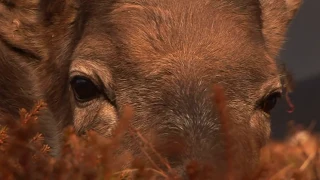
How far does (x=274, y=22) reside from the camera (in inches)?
270

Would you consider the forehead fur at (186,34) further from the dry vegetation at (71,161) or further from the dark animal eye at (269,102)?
the dry vegetation at (71,161)

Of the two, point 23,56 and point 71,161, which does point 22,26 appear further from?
point 71,161

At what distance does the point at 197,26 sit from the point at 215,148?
1212mm

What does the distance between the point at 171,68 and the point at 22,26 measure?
181cm

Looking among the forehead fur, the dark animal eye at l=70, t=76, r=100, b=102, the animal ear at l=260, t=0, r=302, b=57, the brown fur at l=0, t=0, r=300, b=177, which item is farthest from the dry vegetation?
the animal ear at l=260, t=0, r=302, b=57

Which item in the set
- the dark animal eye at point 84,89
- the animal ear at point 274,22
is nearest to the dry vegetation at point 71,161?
the dark animal eye at point 84,89

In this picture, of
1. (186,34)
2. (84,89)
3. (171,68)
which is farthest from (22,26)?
(171,68)

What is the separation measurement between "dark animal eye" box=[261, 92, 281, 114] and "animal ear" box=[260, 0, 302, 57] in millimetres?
928

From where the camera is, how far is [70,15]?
6.26m

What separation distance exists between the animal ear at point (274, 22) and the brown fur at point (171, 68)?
1.53 ft

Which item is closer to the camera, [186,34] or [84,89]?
[186,34]

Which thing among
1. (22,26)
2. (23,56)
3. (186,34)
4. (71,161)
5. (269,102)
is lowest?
(71,161)

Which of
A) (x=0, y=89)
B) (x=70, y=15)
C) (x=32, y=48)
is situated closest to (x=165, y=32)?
(x=70, y=15)

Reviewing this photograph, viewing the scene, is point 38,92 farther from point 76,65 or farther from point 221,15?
point 221,15
